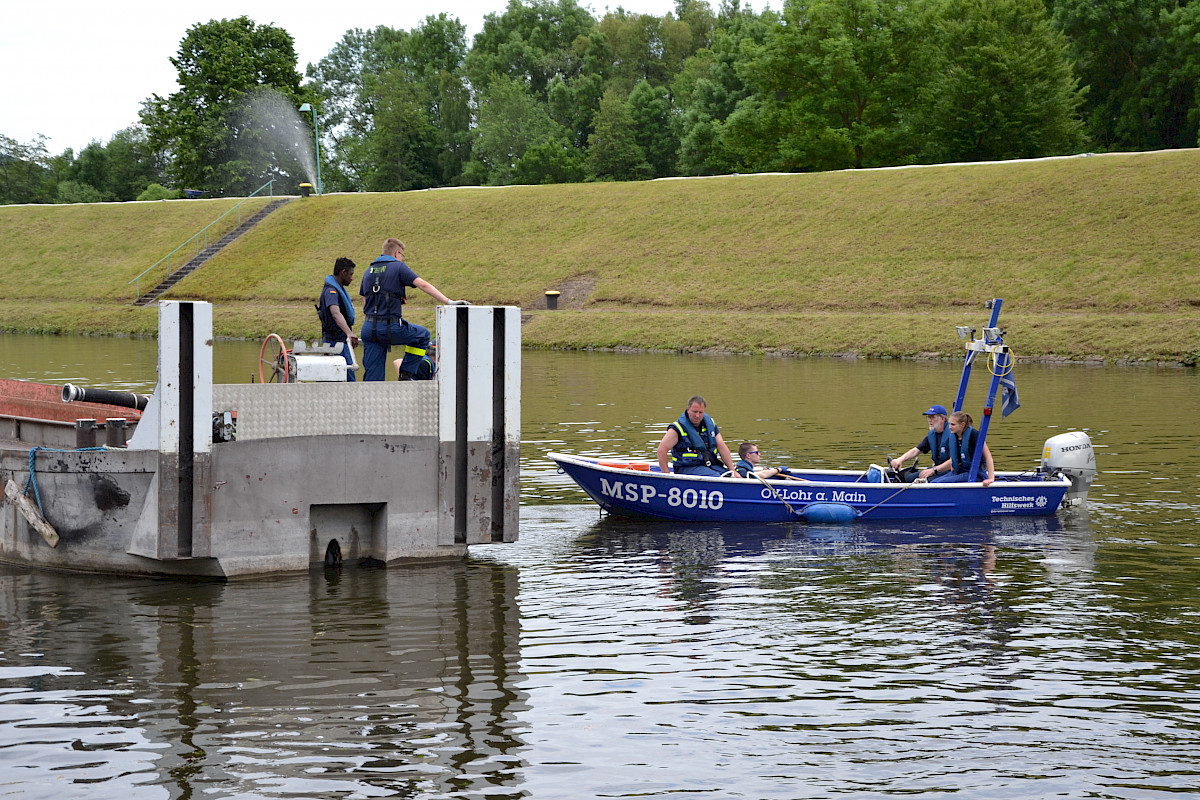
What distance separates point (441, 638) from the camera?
33.1 ft

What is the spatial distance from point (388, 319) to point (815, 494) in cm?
558

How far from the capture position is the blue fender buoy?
15375 mm

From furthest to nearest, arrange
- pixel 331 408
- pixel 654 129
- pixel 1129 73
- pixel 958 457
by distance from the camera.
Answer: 1. pixel 654 129
2. pixel 1129 73
3. pixel 958 457
4. pixel 331 408

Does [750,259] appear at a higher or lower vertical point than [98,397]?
higher

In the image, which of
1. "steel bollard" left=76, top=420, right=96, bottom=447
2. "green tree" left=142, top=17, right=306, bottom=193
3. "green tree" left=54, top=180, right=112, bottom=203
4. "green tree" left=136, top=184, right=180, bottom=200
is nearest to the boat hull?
"steel bollard" left=76, top=420, right=96, bottom=447

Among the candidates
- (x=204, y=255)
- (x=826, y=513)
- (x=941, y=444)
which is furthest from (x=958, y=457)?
(x=204, y=255)

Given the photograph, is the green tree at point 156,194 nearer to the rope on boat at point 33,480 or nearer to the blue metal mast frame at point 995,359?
the blue metal mast frame at point 995,359

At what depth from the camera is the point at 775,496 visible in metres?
15.3

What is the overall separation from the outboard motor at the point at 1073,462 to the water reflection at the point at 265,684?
7737 mm

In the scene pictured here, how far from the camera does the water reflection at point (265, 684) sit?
7391 millimetres

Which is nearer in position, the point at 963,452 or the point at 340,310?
the point at 340,310

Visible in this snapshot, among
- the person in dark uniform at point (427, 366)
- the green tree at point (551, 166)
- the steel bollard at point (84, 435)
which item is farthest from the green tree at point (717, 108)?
the steel bollard at point (84, 435)

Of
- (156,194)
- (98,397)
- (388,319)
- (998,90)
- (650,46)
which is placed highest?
(650,46)

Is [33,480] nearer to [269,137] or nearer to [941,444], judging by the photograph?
[941,444]
